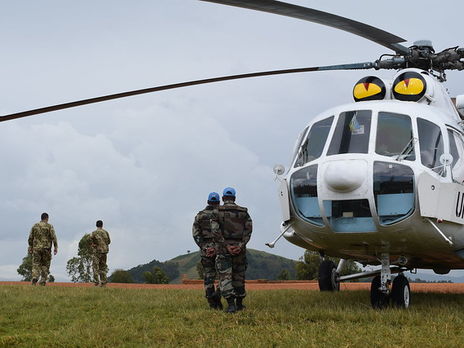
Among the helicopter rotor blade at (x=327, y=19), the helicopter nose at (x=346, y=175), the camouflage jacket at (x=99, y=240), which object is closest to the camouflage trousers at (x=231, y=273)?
the helicopter nose at (x=346, y=175)

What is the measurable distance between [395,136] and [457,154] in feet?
4.51

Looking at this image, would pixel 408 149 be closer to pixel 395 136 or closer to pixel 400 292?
pixel 395 136

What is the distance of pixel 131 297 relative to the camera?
1352cm

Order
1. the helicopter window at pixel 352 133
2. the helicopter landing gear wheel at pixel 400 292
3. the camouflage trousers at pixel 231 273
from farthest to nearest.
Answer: the camouflage trousers at pixel 231 273
the helicopter landing gear wheel at pixel 400 292
the helicopter window at pixel 352 133

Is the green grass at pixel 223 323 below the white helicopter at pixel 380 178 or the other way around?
below

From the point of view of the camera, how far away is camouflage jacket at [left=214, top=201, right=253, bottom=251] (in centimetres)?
1098

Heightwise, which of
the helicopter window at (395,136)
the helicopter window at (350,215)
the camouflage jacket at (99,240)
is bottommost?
the helicopter window at (350,215)

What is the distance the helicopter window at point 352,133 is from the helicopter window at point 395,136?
19 centimetres

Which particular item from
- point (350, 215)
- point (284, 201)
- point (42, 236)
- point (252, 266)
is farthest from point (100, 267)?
point (252, 266)

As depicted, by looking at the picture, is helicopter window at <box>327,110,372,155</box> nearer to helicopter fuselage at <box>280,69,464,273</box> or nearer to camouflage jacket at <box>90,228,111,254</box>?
helicopter fuselage at <box>280,69,464,273</box>

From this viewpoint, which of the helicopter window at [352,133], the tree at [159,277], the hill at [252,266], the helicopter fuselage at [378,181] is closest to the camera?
the helicopter fuselage at [378,181]

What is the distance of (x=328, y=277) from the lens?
13.9 metres

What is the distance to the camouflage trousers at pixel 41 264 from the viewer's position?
18.3 metres

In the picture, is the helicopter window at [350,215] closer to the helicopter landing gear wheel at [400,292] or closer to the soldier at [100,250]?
the helicopter landing gear wheel at [400,292]
